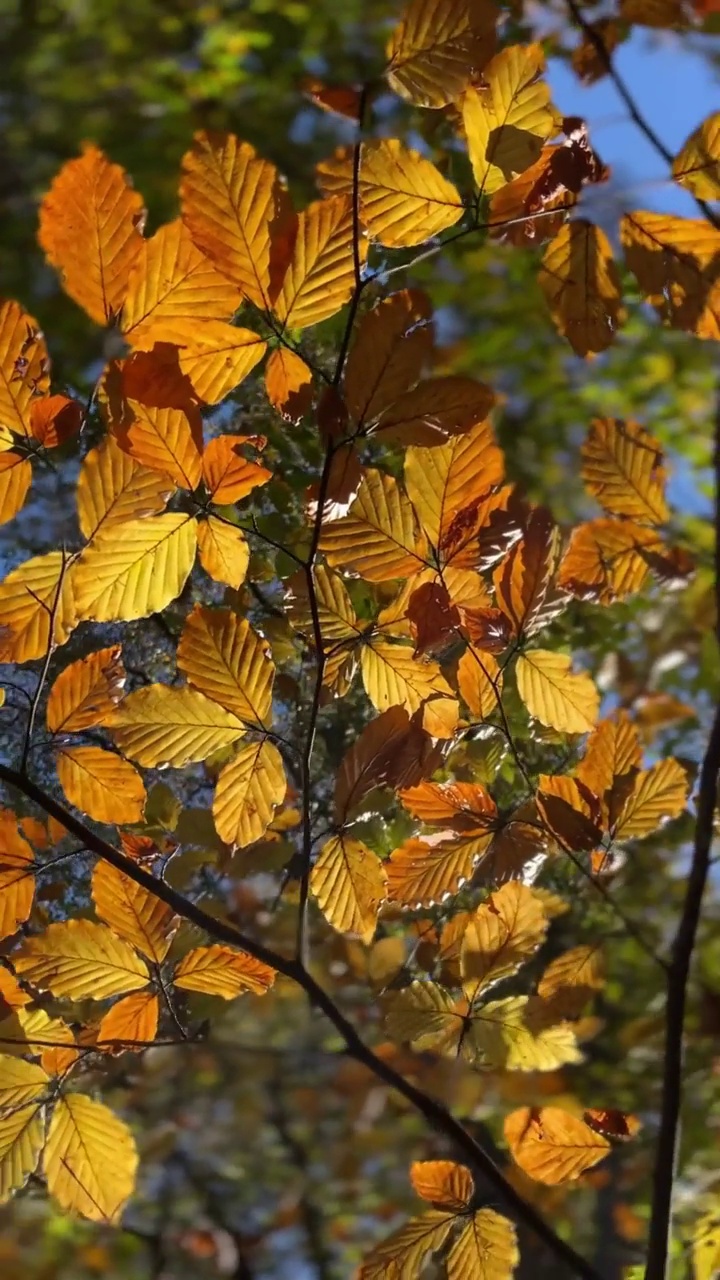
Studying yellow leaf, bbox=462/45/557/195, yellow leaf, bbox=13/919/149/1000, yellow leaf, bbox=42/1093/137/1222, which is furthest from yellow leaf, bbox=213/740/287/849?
yellow leaf, bbox=462/45/557/195

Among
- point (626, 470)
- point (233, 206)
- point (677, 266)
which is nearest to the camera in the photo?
point (233, 206)

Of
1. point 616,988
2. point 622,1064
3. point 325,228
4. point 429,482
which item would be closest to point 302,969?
point 429,482

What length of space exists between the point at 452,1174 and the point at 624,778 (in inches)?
10.8

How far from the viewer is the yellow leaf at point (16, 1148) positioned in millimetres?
604

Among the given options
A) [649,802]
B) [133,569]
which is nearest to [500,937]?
[649,802]

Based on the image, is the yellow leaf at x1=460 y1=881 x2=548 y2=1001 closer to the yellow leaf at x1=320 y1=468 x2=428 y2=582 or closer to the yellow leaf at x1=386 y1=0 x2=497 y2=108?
the yellow leaf at x1=320 y1=468 x2=428 y2=582

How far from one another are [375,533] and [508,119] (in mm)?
230

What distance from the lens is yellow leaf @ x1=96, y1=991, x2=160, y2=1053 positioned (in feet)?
1.99

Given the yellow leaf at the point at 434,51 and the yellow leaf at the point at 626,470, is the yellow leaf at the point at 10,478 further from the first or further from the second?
the yellow leaf at the point at 626,470

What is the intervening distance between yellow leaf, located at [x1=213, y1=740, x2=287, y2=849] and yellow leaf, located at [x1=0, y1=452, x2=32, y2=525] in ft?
0.62

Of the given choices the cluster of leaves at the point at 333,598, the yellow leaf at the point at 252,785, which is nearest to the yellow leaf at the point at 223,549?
the cluster of leaves at the point at 333,598

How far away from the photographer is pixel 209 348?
0.52 m

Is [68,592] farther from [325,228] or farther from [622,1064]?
Result: [622,1064]

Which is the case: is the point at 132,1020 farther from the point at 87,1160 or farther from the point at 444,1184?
the point at 444,1184
